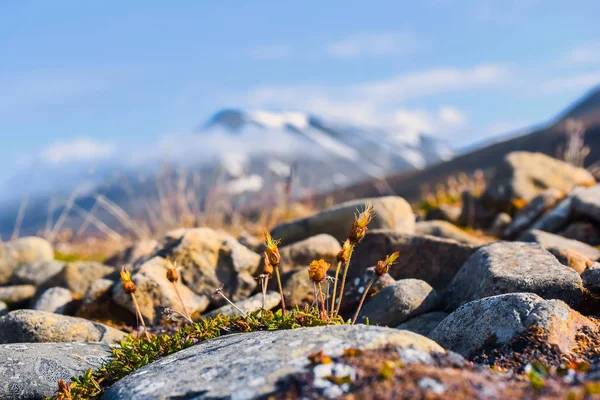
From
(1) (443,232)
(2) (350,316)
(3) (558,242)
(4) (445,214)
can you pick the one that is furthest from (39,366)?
(4) (445,214)

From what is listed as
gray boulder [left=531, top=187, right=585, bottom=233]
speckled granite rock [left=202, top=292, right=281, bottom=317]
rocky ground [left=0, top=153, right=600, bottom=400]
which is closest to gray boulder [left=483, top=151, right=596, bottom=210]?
rocky ground [left=0, top=153, right=600, bottom=400]

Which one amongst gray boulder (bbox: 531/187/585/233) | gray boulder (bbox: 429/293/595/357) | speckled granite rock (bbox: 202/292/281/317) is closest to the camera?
gray boulder (bbox: 429/293/595/357)

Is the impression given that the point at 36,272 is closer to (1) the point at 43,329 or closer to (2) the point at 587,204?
(1) the point at 43,329

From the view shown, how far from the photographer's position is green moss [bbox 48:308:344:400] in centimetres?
380

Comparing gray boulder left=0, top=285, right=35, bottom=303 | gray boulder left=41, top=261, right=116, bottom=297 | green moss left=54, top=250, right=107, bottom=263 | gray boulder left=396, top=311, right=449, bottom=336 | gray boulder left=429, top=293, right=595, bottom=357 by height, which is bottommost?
green moss left=54, top=250, right=107, bottom=263

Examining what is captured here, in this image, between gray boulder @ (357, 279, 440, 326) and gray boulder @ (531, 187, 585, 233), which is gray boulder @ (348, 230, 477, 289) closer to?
gray boulder @ (357, 279, 440, 326)

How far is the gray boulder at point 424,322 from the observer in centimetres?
491

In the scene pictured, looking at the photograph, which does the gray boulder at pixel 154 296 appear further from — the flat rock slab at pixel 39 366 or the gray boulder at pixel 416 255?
the gray boulder at pixel 416 255

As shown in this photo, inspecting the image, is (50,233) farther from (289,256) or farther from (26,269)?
(289,256)

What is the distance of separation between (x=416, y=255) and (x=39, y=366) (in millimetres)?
4121

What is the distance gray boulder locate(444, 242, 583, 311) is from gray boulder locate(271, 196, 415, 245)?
270 cm

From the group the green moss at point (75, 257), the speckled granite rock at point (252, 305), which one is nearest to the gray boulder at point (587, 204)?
the speckled granite rock at point (252, 305)

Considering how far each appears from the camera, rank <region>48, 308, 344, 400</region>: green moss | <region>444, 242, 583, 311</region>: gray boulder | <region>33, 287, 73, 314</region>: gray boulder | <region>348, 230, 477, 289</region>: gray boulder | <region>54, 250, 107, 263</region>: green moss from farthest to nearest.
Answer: <region>54, 250, 107, 263</region>: green moss < <region>33, 287, 73, 314</region>: gray boulder < <region>348, 230, 477, 289</region>: gray boulder < <region>444, 242, 583, 311</region>: gray boulder < <region>48, 308, 344, 400</region>: green moss

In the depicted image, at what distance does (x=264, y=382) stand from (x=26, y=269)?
7.70m
